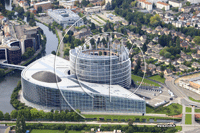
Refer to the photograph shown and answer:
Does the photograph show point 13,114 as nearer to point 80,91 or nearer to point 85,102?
point 80,91

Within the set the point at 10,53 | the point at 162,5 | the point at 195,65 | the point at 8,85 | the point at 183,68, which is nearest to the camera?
the point at 8,85

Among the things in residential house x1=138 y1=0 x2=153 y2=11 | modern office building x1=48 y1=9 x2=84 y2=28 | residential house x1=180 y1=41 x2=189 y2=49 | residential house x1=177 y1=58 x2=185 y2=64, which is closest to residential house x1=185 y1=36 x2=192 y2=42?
residential house x1=180 y1=41 x2=189 y2=49

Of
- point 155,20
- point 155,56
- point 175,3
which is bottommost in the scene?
point 155,56

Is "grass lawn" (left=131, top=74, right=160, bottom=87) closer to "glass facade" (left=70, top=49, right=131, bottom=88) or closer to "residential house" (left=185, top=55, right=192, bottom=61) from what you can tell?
"glass facade" (left=70, top=49, right=131, bottom=88)

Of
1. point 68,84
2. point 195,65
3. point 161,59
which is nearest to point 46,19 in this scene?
point 161,59

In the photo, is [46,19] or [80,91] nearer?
[80,91]

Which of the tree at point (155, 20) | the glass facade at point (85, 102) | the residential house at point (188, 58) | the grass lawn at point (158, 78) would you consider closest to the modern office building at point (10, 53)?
the glass facade at point (85, 102)
